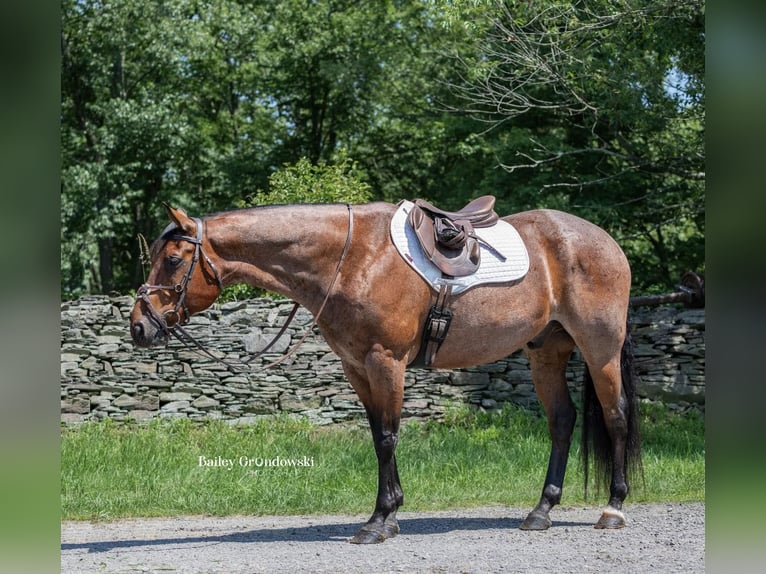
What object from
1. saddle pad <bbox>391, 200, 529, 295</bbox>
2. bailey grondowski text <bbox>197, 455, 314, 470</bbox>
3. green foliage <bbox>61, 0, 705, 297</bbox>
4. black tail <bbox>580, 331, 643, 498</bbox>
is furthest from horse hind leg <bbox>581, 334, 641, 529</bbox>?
green foliage <bbox>61, 0, 705, 297</bbox>

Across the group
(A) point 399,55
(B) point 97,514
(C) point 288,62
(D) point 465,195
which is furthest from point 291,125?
(B) point 97,514

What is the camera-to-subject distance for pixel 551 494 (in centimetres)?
575

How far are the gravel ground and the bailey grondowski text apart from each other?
61.9 inches

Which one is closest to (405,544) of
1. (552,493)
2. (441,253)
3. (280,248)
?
(552,493)

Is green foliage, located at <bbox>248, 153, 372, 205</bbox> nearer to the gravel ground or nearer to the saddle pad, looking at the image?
the saddle pad

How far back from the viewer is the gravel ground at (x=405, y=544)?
458 cm

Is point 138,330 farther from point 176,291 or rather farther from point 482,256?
point 482,256

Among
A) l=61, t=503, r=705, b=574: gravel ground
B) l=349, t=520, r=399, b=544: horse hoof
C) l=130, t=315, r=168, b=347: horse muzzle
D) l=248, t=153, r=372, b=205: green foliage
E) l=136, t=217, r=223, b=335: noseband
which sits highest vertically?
l=248, t=153, r=372, b=205: green foliage

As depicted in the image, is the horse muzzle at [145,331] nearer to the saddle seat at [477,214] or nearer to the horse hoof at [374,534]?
the horse hoof at [374,534]

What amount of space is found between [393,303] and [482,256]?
72cm

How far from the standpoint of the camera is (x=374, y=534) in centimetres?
509

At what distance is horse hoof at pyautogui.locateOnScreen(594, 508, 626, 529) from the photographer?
5605 mm

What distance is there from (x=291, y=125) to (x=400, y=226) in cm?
1324
